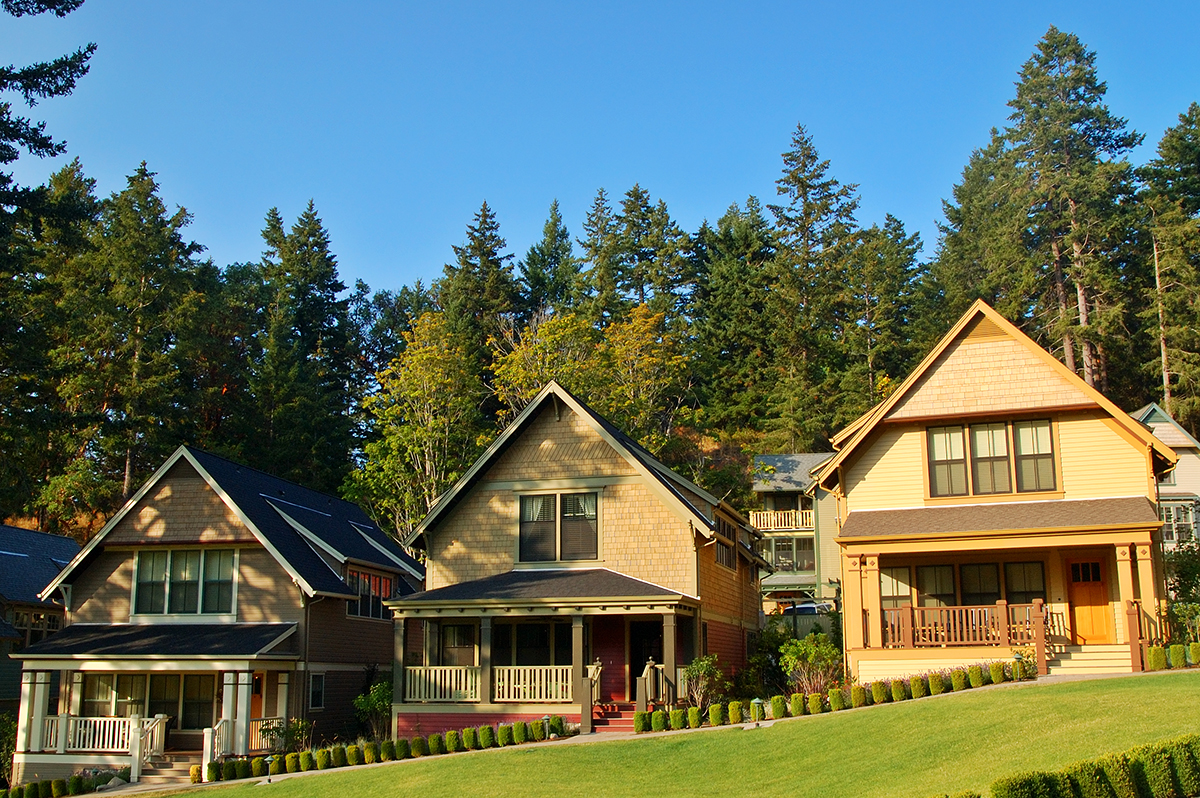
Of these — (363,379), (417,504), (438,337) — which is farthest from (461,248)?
(417,504)

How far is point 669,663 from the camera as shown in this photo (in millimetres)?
23172

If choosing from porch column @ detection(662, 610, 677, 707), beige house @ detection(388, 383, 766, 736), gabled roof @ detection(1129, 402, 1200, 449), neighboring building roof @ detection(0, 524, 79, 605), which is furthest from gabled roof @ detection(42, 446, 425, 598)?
gabled roof @ detection(1129, 402, 1200, 449)

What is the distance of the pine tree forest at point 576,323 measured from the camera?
44656 millimetres

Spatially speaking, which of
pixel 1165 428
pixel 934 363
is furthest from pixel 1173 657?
pixel 1165 428

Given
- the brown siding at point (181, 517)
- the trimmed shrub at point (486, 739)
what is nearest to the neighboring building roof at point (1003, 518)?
the trimmed shrub at point (486, 739)

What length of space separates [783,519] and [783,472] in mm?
2390

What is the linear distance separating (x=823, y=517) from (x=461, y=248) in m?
31.5

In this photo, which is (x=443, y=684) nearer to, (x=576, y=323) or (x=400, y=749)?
(x=400, y=749)

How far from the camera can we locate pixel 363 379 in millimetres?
68750

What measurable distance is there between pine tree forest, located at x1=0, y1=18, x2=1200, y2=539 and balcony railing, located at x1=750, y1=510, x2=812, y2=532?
271 centimetres

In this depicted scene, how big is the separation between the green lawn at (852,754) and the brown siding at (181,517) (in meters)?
8.88

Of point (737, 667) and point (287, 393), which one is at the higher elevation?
point (287, 393)

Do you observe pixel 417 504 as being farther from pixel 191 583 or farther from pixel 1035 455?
pixel 1035 455

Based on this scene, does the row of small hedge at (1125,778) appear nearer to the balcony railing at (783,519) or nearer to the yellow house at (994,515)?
the yellow house at (994,515)
